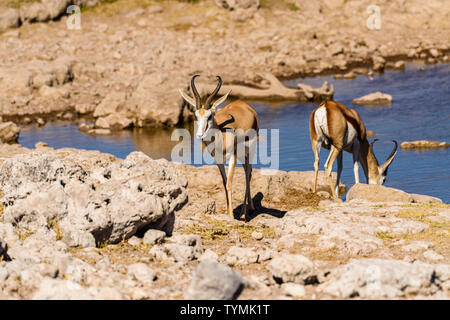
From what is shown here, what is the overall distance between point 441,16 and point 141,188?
3677 centimetres

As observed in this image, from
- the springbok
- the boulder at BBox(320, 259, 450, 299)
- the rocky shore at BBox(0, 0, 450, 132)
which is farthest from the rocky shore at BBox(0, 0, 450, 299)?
the rocky shore at BBox(0, 0, 450, 132)

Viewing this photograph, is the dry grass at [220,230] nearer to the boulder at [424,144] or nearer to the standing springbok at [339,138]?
the standing springbok at [339,138]

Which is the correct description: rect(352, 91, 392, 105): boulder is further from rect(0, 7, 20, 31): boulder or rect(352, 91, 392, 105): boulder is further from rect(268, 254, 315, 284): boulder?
rect(0, 7, 20, 31): boulder

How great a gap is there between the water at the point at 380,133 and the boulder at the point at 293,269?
8.33 m

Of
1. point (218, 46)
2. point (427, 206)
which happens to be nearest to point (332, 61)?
point (218, 46)

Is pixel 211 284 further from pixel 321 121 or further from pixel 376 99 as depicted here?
pixel 376 99

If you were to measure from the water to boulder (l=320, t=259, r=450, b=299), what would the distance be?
322 inches

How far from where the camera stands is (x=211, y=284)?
239 inches

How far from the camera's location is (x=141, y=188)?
8.34m

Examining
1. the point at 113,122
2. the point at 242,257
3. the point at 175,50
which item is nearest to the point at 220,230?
the point at 242,257

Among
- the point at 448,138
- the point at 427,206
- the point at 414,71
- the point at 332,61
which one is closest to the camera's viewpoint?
the point at 427,206

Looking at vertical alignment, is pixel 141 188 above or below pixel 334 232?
above
